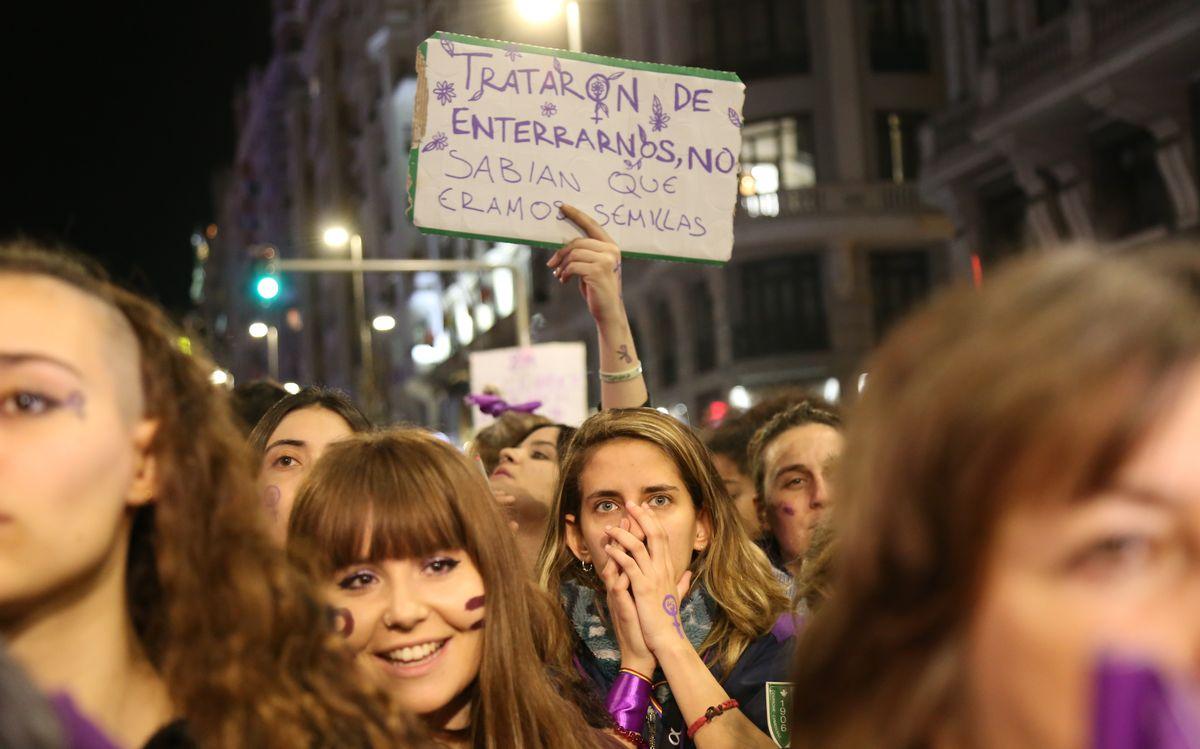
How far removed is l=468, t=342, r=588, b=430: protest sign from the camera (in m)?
10.2

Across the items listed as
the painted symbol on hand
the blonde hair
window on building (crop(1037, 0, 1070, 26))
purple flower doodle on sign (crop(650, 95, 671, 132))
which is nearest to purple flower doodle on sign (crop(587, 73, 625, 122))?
purple flower doodle on sign (crop(650, 95, 671, 132))

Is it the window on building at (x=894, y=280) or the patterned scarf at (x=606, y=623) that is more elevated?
the window on building at (x=894, y=280)

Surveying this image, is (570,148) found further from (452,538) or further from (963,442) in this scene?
(963,442)

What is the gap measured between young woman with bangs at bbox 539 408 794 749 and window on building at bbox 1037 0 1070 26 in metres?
17.1

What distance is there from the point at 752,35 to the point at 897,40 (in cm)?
317

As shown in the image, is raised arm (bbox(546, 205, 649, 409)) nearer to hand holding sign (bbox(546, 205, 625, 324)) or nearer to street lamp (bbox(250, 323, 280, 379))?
hand holding sign (bbox(546, 205, 625, 324))

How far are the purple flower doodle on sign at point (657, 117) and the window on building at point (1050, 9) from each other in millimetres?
16230

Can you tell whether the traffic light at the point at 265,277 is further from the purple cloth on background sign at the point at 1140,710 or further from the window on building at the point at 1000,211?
the purple cloth on background sign at the point at 1140,710

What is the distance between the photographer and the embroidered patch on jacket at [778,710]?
3.35m

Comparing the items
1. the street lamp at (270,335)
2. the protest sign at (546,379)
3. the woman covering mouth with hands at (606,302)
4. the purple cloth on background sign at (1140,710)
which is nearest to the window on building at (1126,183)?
the protest sign at (546,379)

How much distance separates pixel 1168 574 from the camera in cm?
117

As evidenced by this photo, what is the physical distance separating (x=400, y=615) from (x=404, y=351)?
52820 millimetres

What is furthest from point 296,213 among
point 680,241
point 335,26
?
point 680,241

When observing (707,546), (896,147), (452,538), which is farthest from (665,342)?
(452,538)
